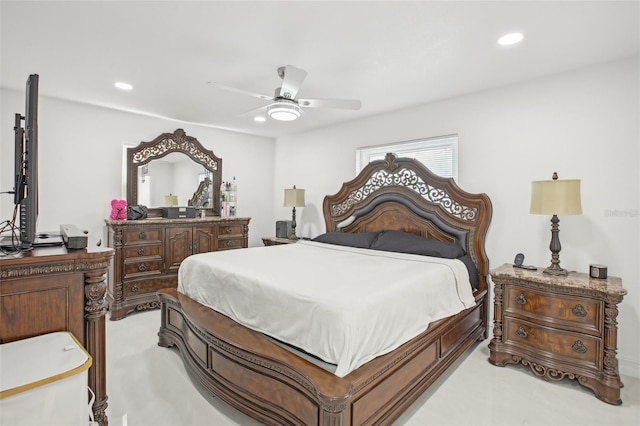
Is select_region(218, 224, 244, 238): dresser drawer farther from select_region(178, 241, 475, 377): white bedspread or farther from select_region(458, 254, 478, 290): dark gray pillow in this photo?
select_region(458, 254, 478, 290): dark gray pillow

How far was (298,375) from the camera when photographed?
5.38ft

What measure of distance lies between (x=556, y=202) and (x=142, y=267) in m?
4.42

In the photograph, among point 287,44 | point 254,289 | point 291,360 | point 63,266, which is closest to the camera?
point 63,266

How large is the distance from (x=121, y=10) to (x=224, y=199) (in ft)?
11.1

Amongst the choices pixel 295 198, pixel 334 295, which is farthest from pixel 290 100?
pixel 295 198

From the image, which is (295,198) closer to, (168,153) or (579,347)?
(168,153)

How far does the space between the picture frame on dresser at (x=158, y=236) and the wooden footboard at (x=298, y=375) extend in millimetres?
1665

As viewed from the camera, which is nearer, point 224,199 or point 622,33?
point 622,33

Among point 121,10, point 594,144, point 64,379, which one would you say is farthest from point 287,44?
point 594,144

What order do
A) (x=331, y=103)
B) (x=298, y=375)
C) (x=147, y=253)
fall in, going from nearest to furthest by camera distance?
(x=298, y=375), (x=331, y=103), (x=147, y=253)

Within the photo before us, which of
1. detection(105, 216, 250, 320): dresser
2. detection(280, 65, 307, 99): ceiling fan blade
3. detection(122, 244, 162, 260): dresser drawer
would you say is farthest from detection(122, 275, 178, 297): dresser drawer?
detection(280, 65, 307, 99): ceiling fan blade

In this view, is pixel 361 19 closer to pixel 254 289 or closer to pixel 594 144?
pixel 254 289

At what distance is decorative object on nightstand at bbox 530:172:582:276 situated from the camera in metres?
2.51

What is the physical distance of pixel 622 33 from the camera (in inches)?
89.1
